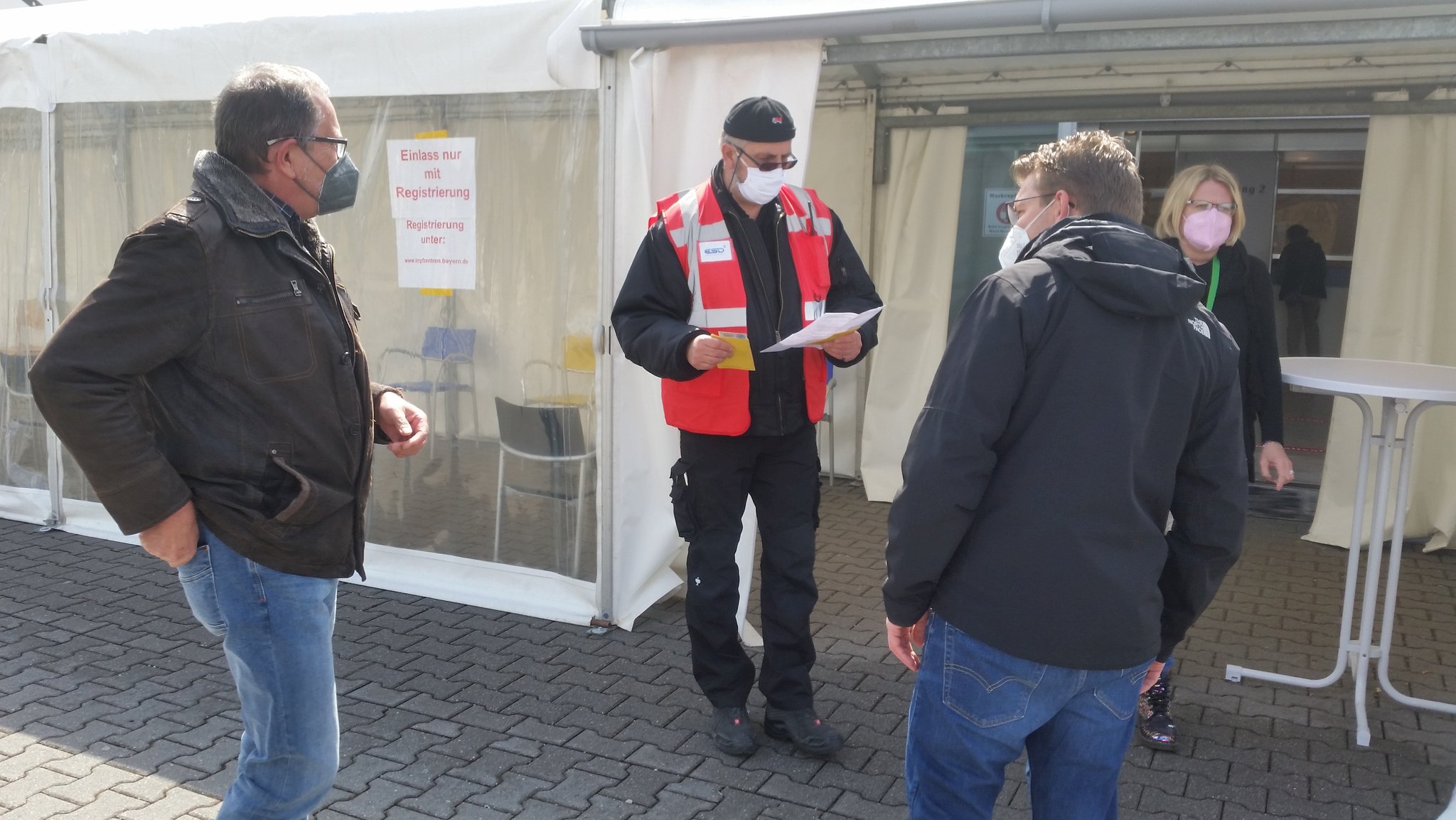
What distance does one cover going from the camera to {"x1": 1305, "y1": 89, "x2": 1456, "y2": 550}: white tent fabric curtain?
5.84 m

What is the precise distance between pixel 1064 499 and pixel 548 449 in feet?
10.9

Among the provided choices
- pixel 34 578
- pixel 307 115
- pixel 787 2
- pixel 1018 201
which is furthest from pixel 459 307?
pixel 1018 201

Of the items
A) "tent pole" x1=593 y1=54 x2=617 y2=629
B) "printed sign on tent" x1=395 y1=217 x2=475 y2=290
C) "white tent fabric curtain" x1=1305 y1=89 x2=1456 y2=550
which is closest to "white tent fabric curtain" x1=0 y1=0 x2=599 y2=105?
"tent pole" x1=593 y1=54 x2=617 y2=629

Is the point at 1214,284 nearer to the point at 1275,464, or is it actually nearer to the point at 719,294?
the point at 1275,464

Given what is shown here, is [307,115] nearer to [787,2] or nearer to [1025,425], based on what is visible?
[1025,425]

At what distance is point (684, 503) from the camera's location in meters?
3.53

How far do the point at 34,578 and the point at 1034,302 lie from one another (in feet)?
16.9

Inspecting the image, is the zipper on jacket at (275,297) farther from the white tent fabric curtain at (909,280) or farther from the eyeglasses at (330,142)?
Result: the white tent fabric curtain at (909,280)

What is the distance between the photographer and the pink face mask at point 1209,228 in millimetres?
3359

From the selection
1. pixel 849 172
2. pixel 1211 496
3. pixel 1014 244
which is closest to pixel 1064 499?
pixel 1211 496

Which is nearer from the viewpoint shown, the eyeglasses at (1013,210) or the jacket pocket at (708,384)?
the eyeglasses at (1013,210)

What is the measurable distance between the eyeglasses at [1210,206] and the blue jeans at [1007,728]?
1.81m

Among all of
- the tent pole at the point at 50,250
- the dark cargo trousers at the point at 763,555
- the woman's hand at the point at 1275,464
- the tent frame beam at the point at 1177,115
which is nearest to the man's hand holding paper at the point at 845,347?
the dark cargo trousers at the point at 763,555

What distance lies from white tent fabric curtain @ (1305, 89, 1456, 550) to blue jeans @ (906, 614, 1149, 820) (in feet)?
15.8
